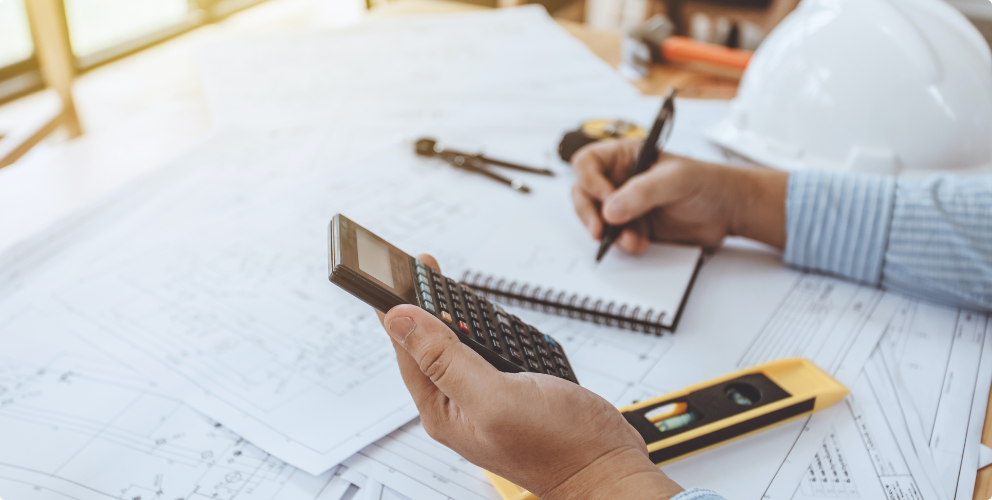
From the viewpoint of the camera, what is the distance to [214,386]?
493 millimetres

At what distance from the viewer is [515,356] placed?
0.44 metres

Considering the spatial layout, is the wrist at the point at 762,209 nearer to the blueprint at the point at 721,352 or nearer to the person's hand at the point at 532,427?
the blueprint at the point at 721,352

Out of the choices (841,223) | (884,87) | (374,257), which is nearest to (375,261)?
(374,257)

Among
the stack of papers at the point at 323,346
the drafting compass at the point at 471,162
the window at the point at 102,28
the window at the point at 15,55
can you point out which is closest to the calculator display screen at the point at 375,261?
the stack of papers at the point at 323,346

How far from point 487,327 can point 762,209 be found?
38 cm

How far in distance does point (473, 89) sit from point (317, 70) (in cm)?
28

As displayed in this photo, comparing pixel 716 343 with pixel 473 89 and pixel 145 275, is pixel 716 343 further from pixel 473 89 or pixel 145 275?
pixel 473 89

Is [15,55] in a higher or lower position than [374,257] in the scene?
lower

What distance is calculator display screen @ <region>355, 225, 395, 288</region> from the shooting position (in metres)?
0.42

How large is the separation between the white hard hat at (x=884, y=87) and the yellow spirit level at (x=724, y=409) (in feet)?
1.17

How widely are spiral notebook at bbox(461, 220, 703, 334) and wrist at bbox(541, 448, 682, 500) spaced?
19cm

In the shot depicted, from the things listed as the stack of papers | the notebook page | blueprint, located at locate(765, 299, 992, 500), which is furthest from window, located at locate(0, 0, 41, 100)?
blueprint, located at locate(765, 299, 992, 500)

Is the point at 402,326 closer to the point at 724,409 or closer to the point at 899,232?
the point at 724,409

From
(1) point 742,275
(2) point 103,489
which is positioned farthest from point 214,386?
(1) point 742,275
